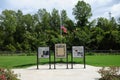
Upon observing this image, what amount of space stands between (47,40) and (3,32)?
47.4 feet

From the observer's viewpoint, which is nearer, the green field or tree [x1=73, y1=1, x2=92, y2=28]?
the green field

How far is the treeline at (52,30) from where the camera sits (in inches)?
2429

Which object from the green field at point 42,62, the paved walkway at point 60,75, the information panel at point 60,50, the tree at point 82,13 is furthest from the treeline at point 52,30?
the paved walkway at point 60,75

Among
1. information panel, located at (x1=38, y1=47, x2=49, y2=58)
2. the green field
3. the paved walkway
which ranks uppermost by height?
information panel, located at (x1=38, y1=47, x2=49, y2=58)

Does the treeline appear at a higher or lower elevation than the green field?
higher

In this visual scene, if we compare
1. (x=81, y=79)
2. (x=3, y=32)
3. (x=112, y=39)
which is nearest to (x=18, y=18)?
(x=3, y=32)

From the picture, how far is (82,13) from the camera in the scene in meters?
70.8

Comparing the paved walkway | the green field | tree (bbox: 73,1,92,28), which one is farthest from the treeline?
the paved walkway

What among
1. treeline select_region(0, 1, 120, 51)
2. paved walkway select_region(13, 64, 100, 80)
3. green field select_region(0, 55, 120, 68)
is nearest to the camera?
paved walkway select_region(13, 64, 100, 80)

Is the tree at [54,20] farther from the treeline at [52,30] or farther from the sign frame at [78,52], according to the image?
the sign frame at [78,52]

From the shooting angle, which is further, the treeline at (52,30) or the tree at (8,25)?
the tree at (8,25)

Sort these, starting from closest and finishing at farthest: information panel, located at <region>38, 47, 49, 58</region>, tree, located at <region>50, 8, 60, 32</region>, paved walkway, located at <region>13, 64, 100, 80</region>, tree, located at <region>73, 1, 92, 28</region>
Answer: paved walkway, located at <region>13, 64, 100, 80</region>, information panel, located at <region>38, 47, 49, 58</region>, tree, located at <region>73, 1, 92, 28</region>, tree, located at <region>50, 8, 60, 32</region>

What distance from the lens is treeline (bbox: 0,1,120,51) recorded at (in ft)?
202

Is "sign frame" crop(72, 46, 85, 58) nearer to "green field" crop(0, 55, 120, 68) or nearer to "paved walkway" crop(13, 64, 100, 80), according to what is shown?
"paved walkway" crop(13, 64, 100, 80)
